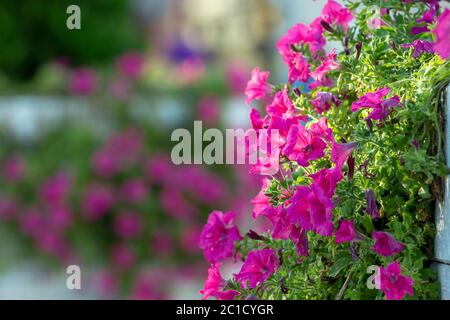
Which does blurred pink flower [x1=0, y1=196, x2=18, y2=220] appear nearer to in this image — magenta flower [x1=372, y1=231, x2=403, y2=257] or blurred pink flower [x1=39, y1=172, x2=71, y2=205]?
blurred pink flower [x1=39, y1=172, x2=71, y2=205]

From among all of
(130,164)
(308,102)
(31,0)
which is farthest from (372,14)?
(31,0)

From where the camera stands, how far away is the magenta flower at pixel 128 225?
4352mm

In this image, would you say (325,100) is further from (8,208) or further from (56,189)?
(8,208)

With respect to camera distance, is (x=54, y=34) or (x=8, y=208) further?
(x=54, y=34)

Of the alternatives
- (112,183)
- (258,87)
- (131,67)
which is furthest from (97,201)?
(258,87)

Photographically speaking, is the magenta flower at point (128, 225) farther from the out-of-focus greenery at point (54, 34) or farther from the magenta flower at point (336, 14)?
the out-of-focus greenery at point (54, 34)

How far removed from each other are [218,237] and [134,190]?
2951 mm

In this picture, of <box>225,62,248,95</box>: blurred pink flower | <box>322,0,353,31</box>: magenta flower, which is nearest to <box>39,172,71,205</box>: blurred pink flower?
<box>225,62,248,95</box>: blurred pink flower

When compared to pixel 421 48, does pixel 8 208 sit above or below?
above

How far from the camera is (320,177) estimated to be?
1.24m

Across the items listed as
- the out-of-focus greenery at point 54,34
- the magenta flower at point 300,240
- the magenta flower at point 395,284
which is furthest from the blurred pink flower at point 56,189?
the out-of-focus greenery at point 54,34

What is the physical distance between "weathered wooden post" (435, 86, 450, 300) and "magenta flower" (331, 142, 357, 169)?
5.8 inches

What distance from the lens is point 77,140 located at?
14.9 ft

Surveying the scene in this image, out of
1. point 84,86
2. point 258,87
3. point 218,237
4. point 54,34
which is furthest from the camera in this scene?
point 54,34
